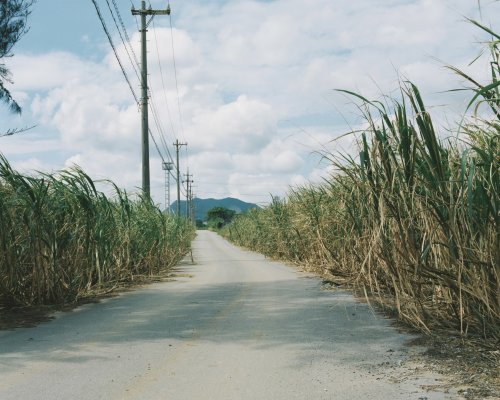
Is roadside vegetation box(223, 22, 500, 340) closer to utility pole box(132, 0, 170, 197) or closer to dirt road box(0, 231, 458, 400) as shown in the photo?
dirt road box(0, 231, 458, 400)

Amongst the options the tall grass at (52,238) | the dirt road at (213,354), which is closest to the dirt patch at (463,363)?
the dirt road at (213,354)

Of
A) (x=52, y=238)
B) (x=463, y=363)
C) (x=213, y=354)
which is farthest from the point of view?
(x=52, y=238)

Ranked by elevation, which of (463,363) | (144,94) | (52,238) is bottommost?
(463,363)

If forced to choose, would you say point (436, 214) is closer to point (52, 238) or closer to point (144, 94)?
point (52, 238)

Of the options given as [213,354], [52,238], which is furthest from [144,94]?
[213,354]

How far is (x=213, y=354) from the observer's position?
4.48m

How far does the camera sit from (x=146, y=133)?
66.5 feet

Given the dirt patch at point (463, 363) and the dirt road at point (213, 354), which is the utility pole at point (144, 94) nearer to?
the dirt road at point (213, 354)

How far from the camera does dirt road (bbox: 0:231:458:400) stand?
354 cm

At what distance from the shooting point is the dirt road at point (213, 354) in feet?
11.6

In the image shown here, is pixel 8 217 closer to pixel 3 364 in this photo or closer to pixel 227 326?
pixel 3 364

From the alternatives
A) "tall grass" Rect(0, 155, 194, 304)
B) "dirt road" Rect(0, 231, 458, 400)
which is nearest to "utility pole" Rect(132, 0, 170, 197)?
"tall grass" Rect(0, 155, 194, 304)

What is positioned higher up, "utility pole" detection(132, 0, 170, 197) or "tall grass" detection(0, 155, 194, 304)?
"utility pole" detection(132, 0, 170, 197)

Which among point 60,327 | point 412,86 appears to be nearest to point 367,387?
point 412,86
